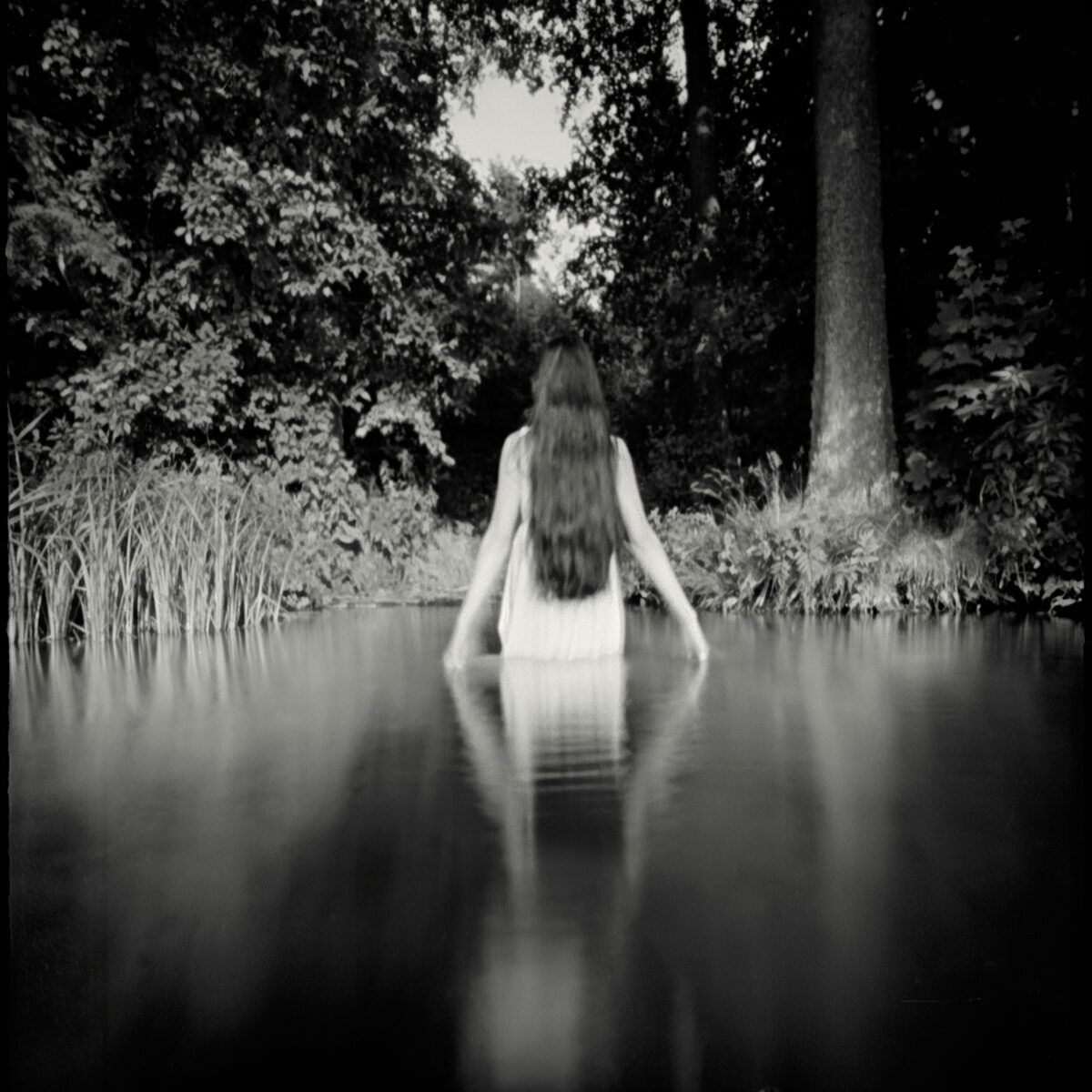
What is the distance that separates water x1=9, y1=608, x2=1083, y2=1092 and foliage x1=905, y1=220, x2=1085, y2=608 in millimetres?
3299

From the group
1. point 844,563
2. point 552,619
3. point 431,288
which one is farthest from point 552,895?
point 431,288

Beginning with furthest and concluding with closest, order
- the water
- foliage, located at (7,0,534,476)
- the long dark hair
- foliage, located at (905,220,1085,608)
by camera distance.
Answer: foliage, located at (7,0,534,476) → foliage, located at (905,220,1085,608) → the long dark hair → the water

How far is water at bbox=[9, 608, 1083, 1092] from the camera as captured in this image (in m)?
1.30

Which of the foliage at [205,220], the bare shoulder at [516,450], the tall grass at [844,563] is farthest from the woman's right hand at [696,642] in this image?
the foliage at [205,220]

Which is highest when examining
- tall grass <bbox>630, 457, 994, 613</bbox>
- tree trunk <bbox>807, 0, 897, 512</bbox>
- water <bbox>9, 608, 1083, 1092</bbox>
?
tree trunk <bbox>807, 0, 897, 512</bbox>

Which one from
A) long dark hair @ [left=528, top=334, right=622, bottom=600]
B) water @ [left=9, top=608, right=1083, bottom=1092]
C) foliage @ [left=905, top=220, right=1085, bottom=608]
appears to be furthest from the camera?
foliage @ [left=905, top=220, right=1085, bottom=608]

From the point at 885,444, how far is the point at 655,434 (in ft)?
29.3

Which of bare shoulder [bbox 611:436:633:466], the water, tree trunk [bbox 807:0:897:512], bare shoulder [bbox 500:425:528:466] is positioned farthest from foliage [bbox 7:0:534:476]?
the water

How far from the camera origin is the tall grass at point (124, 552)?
5965 mm

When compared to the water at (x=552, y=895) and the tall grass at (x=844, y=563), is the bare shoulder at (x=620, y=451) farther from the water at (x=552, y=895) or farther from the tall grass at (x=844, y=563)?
the tall grass at (x=844, y=563)

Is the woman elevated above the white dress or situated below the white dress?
above

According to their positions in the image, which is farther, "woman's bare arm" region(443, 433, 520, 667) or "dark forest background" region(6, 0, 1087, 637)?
"dark forest background" region(6, 0, 1087, 637)

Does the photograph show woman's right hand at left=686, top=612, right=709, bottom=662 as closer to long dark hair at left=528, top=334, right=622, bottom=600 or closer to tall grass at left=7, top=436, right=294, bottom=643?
long dark hair at left=528, top=334, right=622, bottom=600

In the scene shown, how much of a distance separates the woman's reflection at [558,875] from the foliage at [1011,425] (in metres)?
3.97
